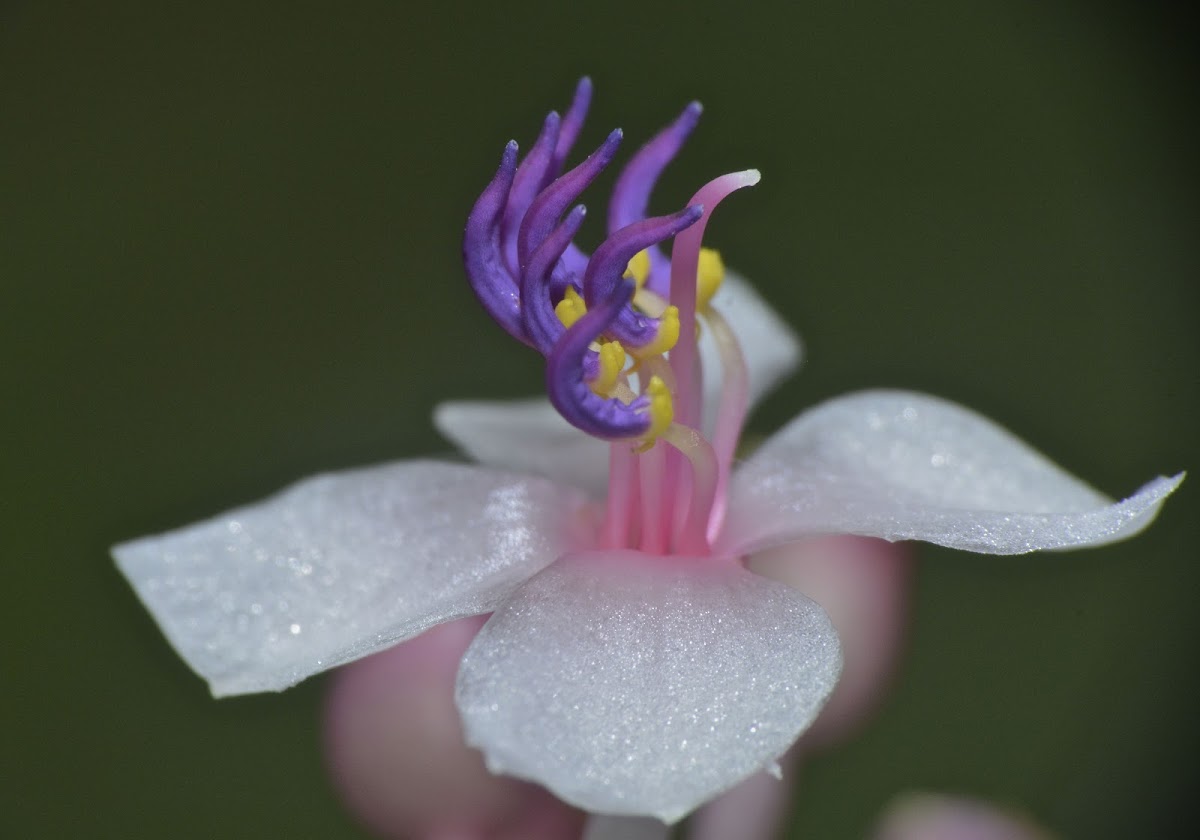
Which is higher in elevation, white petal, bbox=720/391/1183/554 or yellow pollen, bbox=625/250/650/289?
yellow pollen, bbox=625/250/650/289

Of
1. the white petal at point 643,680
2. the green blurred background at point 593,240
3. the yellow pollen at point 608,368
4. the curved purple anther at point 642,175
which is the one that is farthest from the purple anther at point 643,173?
the green blurred background at point 593,240

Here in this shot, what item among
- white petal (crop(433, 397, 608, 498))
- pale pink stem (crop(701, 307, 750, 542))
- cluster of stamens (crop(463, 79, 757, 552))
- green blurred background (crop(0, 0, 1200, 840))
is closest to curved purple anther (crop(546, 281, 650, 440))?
cluster of stamens (crop(463, 79, 757, 552))

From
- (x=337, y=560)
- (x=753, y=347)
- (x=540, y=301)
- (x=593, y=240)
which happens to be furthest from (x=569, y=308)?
(x=593, y=240)

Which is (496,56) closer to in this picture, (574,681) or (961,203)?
(961,203)

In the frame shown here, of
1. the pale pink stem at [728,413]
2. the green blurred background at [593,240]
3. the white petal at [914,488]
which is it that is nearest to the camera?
the white petal at [914,488]

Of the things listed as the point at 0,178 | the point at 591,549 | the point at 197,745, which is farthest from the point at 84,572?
the point at 591,549

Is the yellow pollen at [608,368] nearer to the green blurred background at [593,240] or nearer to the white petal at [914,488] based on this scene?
the white petal at [914,488]

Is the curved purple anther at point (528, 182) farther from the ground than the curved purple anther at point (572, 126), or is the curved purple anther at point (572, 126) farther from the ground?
the curved purple anther at point (572, 126)

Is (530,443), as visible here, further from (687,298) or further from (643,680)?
(643,680)

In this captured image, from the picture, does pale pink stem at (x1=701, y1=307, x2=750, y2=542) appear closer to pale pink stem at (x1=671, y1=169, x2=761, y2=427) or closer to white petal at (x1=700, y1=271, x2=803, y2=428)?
pale pink stem at (x1=671, y1=169, x2=761, y2=427)
